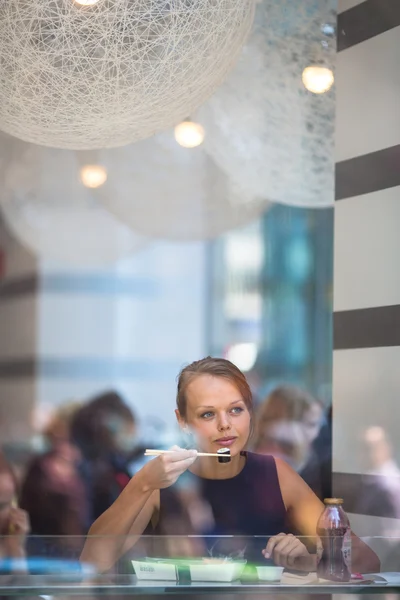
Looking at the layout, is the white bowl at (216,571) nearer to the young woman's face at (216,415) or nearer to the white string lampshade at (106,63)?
the young woman's face at (216,415)

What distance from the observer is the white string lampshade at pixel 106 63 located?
2.13 m

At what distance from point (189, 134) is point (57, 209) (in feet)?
1.31

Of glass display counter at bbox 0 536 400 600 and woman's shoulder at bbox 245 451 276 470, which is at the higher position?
woman's shoulder at bbox 245 451 276 470

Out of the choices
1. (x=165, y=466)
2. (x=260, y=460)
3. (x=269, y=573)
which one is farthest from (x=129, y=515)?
(x=269, y=573)

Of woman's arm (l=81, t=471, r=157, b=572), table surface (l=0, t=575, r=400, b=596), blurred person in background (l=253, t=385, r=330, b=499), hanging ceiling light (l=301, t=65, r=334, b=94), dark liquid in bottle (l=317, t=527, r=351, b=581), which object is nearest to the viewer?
table surface (l=0, t=575, r=400, b=596)

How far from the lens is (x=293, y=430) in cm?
237

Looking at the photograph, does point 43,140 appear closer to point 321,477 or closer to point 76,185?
point 76,185

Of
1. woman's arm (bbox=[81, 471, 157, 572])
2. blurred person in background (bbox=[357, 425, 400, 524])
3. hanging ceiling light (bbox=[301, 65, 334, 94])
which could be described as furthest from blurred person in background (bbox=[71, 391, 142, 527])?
hanging ceiling light (bbox=[301, 65, 334, 94])

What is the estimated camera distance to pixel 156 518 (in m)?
2.28

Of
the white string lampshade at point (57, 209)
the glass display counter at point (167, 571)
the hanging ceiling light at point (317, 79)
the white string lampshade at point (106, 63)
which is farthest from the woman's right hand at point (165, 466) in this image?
the hanging ceiling light at point (317, 79)

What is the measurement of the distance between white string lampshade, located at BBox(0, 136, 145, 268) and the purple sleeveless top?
2.03 ft

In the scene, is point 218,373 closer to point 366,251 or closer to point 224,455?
point 224,455

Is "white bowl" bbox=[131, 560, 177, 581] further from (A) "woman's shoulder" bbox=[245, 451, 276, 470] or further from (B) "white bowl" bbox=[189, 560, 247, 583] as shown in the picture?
(A) "woman's shoulder" bbox=[245, 451, 276, 470]

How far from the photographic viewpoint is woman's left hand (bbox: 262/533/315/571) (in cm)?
203
